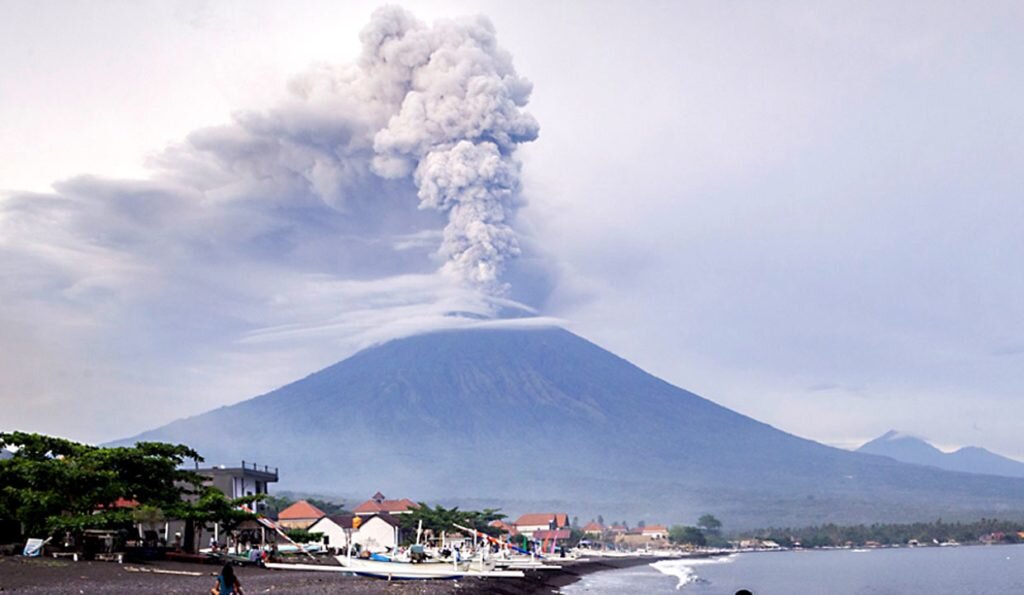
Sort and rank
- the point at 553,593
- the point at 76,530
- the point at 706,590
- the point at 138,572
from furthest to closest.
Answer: the point at 706,590, the point at 553,593, the point at 76,530, the point at 138,572

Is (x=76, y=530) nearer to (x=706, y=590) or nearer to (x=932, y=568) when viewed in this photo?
(x=706, y=590)

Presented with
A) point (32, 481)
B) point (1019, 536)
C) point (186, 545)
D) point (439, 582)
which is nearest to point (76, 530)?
point (32, 481)

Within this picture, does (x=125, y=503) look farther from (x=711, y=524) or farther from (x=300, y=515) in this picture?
(x=711, y=524)

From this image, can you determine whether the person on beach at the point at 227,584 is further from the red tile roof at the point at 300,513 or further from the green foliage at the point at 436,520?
the red tile roof at the point at 300,513

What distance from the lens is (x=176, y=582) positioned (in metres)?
30.7

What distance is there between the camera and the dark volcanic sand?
26984 millimetres

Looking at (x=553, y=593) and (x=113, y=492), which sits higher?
(x=113, y=492)

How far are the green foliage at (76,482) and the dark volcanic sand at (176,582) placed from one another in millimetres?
3146

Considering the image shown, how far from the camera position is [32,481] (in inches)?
1489

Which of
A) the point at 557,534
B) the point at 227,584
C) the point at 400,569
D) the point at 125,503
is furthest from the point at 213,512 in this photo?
the point at 557,534

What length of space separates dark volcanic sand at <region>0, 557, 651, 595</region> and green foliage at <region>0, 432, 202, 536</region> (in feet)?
10.3

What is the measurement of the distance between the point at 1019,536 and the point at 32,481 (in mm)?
180807

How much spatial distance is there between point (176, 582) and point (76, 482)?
9680 millimetres

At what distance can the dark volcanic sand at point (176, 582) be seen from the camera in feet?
88.5
